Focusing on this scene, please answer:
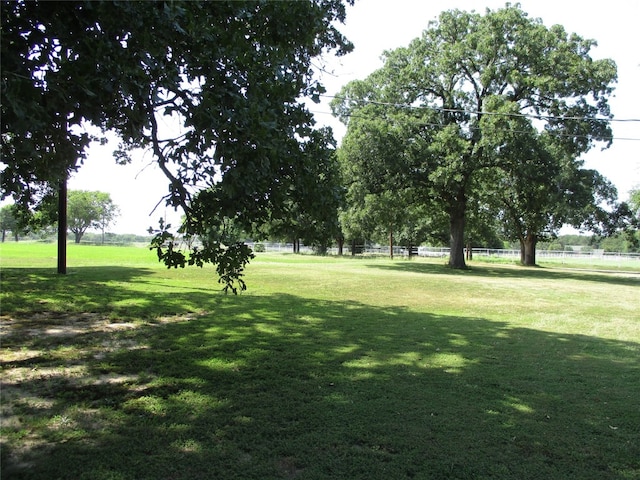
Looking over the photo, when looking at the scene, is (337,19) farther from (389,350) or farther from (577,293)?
(577,293)

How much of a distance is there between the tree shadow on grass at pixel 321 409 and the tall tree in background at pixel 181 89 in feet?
5.31

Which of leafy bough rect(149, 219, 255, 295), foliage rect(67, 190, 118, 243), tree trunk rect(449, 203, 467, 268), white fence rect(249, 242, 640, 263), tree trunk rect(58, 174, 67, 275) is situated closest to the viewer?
leafy bough rect(149, 219, 255, 295)

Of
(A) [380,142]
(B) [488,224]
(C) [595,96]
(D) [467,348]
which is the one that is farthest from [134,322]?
(B) [488,224]

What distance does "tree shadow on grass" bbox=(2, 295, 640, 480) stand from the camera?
3.13 m

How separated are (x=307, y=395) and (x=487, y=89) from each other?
25.1m

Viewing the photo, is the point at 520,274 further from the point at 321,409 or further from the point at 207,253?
the point at 321,409

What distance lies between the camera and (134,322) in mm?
8000

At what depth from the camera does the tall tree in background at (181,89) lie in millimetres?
3393

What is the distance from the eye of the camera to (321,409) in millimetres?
4152

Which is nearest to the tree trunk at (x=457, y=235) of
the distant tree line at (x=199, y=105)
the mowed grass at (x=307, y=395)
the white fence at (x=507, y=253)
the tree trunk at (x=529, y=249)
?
the tree trunk at (x=529, y=249)

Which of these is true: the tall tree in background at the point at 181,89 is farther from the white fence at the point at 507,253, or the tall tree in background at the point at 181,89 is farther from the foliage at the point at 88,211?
the foliage at the point at 88,211

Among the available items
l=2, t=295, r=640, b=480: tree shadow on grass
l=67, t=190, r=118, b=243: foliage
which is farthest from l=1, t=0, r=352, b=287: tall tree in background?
l=67, t=190, r=118, b=243: foliage

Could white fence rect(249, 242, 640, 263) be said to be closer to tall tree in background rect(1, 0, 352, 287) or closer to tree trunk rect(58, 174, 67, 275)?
tree trunk rect(58, 174, 67, 275)

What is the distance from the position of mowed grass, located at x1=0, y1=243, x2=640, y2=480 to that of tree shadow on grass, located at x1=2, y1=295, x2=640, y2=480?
0.02 m
